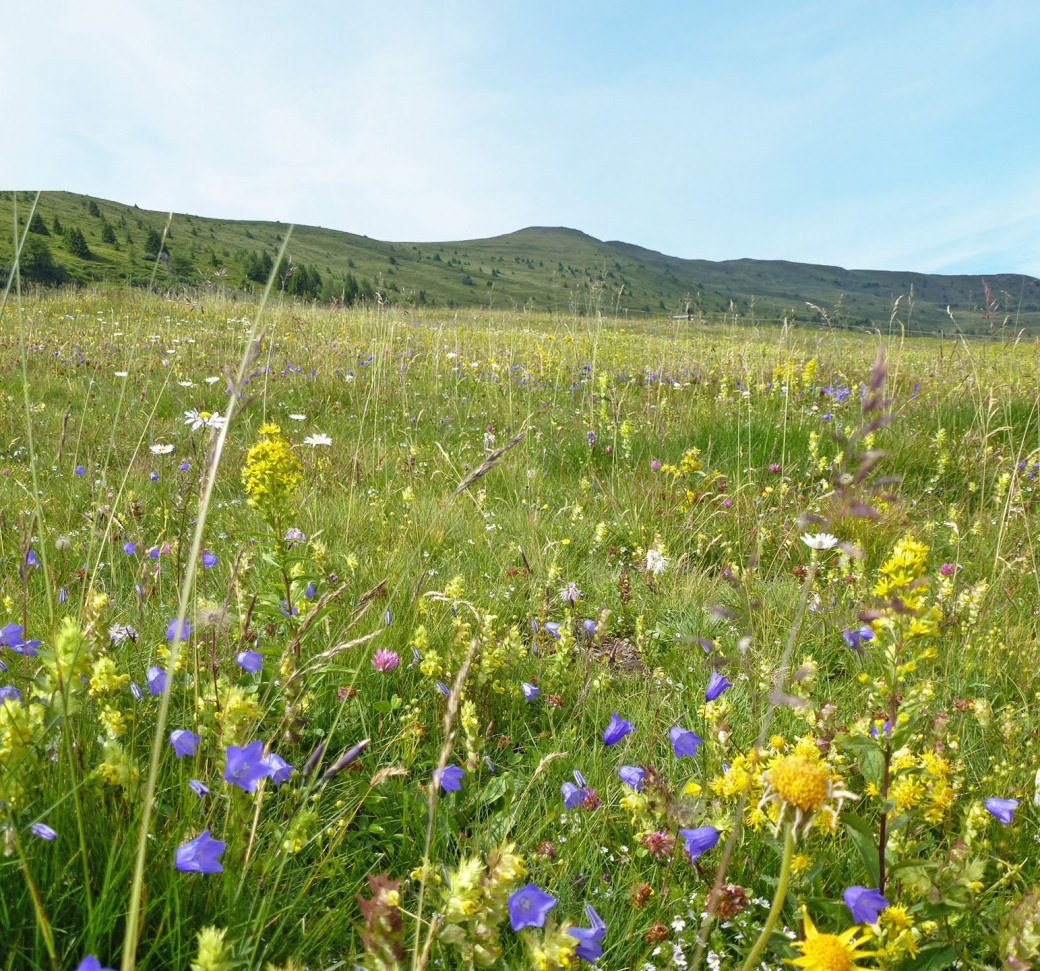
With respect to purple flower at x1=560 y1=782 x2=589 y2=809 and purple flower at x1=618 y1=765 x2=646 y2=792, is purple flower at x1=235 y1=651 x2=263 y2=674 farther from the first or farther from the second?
purple flower at x1=618 y1=765 x2=646 y2=792

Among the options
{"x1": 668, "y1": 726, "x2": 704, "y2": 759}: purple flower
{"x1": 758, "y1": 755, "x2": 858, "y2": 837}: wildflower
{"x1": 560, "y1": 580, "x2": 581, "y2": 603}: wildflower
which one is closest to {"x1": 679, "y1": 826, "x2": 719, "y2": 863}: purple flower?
{"x1": 668, "y1": 726, "x2": 704, "y2": 759}: purple flower

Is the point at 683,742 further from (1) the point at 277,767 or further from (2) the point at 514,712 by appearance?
(1) the point at 277,767

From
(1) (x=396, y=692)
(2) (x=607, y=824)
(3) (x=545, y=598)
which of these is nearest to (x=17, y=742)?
(1) (x=396, y=692)

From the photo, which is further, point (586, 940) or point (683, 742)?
point (683, 742)

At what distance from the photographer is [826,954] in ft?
2.99

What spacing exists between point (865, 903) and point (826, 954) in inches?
7.3

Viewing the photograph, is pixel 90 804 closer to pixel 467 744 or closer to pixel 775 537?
pixel 467 744

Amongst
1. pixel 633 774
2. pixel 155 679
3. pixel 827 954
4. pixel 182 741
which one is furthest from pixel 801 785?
pixel 155 679

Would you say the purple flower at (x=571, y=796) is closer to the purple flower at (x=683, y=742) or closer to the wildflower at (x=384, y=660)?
the purple flower at (x=683, y=742)

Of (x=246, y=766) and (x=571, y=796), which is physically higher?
(x=246, y=766)

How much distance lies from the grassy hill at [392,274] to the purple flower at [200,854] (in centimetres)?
117

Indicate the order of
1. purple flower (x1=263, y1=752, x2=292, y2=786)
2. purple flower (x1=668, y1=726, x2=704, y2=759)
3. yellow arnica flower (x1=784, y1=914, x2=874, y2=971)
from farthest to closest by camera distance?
1. purple flower (x1=668, y1=726, x2=704, y2=759)
2. purple flower (x1=263, y1=752, x2=292, y2=786)
3. yellow arnica flower (x1=784, y1=914, x2=874, y2=971)

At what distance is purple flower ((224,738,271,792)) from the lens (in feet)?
3.45

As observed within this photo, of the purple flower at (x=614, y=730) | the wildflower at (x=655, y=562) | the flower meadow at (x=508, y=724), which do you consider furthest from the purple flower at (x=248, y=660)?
the wildflower at (x=655, y=562)
